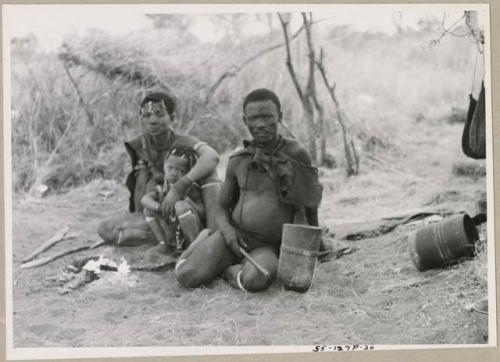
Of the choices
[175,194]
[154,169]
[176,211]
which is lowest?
[176,211]

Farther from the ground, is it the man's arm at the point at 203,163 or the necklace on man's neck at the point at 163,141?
the necklace on man's neck at the point at 163,141

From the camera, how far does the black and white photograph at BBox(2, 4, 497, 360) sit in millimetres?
4996

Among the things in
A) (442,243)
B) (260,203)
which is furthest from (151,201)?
(442,243)

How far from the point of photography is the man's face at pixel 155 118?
534cm

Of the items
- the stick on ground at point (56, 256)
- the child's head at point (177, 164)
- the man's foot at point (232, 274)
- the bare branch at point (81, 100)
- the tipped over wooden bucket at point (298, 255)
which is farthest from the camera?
the bare branch at point (81, 100)

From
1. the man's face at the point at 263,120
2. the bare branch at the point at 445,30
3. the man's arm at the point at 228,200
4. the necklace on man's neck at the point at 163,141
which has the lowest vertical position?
the man's arm at the point at 228,200

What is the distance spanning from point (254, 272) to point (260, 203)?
51 centimetres

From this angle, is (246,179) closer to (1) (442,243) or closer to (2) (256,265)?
(2) (256,265)

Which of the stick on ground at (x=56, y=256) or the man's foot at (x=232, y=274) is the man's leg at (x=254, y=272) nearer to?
the man's foot at (x=232, y=274)

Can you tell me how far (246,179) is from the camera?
5156 mm

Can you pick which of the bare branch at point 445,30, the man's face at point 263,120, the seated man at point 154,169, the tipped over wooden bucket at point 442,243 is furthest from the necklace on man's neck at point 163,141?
the bare branch at point 445,30

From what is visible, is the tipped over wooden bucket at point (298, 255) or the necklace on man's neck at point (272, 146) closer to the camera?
the tipped over wooden bucket at point (298, 255)

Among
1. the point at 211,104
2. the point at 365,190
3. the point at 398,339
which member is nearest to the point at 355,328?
the point at 398,339

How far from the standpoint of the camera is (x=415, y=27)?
5.37 meters
